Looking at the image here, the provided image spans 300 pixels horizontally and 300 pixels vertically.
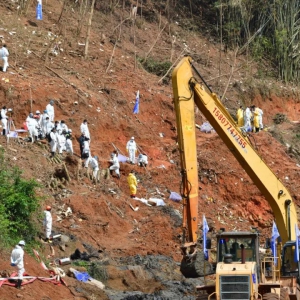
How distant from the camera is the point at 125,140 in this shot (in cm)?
4172

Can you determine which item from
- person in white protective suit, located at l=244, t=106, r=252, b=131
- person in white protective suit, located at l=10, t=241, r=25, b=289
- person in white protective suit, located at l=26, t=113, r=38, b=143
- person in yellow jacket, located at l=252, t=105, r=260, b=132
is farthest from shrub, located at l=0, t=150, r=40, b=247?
person in yellow jacket, located at l=252, t=105, r=260, b=132

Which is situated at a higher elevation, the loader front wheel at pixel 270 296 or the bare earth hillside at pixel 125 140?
the bare earth hillside at pixel 125 140

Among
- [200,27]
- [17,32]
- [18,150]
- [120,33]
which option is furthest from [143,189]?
[200,27]

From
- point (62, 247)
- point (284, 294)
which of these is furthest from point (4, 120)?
point (284, 294)

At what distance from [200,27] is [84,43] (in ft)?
38.3

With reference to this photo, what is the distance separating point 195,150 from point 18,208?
789 centimetres

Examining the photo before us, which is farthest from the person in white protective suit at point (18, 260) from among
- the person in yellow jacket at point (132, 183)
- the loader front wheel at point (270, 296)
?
the person in yellow jacket at point (132, 183)

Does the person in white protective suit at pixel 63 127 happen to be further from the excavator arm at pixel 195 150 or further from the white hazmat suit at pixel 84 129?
the excavator arm at pixel 195 150

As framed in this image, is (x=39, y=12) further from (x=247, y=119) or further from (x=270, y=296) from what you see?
(x=270, y=296)

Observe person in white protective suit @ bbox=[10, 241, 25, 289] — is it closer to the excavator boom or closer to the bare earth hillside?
the bare earth hillside

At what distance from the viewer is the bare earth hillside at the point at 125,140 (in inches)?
1155

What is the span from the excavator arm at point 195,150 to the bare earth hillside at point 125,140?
155 inches

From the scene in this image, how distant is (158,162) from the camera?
40312 millimetres

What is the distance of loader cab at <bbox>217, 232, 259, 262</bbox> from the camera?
68.2 feet
